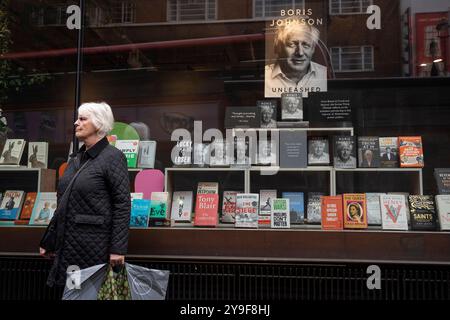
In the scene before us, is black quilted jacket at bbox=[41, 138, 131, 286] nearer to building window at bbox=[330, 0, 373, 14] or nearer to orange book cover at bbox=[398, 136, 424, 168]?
orange book cover at bbox=[398, 136, 424, 168]

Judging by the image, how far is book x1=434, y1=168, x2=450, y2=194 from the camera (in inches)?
181

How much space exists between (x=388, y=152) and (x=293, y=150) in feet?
2.93

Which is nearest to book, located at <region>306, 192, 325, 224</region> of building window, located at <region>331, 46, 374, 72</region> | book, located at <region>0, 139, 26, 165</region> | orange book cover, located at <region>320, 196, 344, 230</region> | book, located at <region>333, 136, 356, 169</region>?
orange book cover, located at <region>320, 196, 344, 230</region>

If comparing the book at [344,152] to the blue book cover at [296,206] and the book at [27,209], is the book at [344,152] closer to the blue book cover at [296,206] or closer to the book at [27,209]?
the blue book cover at [296,206]

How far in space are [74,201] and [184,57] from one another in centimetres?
259

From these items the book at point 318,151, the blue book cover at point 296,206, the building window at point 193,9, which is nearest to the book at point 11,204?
the building window at point 193,9

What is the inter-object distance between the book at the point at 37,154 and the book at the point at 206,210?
66.1 inches

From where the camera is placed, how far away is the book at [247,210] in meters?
4.60

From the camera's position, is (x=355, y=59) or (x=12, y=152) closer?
(x=355, y=59)

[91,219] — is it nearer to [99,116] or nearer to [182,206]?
[99,116]

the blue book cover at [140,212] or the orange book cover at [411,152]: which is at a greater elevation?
the orange book cover at [411,152]

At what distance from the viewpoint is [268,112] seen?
5.02 metres

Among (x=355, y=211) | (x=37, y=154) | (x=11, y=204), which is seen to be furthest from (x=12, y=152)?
(x=355, y=211)

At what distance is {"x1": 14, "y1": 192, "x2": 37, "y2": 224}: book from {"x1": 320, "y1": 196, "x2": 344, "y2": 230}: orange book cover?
9.21 feet
